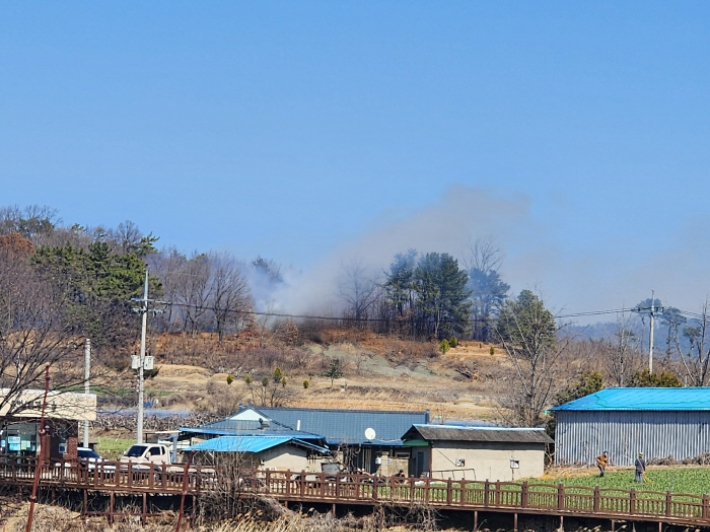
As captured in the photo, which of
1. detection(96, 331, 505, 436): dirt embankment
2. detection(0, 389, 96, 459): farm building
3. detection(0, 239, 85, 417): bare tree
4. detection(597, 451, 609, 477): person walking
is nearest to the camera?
detection(0, 239, 85, 417): bare tree

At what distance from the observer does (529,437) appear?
4231 centimetres

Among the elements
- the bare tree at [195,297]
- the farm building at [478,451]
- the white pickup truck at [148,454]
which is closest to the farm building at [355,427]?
the farm building at [478,451]

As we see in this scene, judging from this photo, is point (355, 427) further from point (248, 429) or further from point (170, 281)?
point (170, 281)

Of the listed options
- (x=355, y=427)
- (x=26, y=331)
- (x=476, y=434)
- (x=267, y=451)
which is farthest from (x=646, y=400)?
(x=26, y=331)

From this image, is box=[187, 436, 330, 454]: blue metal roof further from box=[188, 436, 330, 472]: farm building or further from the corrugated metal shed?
the corrugated metal shed

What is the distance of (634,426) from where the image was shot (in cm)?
4441

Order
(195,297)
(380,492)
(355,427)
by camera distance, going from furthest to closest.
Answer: (195,297), (355,427), (380,492)

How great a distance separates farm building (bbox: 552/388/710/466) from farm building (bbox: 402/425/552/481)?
338 centimetres

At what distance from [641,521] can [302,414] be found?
2128 cm

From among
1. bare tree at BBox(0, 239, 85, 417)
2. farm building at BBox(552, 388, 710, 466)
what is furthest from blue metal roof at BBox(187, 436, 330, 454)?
farm building at BBox(552, 388, 710, 466)

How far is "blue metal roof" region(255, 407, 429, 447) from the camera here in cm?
4919

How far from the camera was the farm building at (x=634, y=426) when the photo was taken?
4316cm

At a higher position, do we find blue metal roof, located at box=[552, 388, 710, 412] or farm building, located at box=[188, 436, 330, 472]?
blue metal roof, located at box=[552, 388, 710, 412]

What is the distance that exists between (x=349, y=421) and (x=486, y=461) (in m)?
9.53
